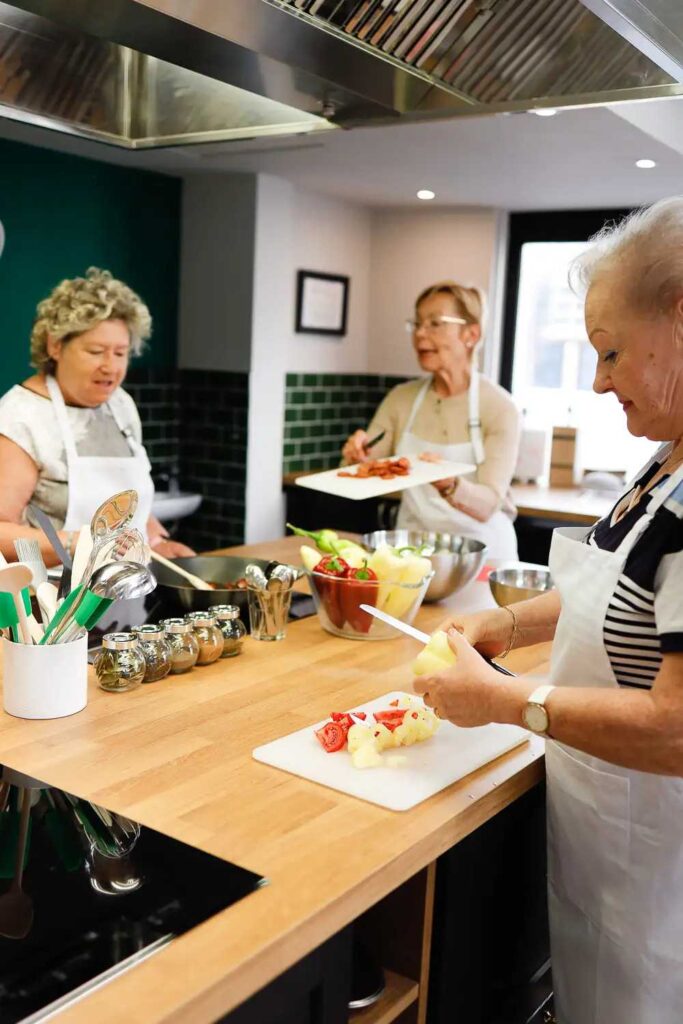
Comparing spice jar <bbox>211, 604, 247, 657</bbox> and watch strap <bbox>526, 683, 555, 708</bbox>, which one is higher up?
watch strap <bbox>526, 683, 555, 708</bbox>

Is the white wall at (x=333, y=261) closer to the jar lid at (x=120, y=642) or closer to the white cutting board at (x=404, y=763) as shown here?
the jar lid at (x=120, y=642)

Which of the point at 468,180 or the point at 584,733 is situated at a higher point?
the point at 468,180

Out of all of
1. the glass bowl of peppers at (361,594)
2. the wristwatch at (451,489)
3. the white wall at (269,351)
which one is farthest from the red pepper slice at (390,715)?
the white wall at (269,351)

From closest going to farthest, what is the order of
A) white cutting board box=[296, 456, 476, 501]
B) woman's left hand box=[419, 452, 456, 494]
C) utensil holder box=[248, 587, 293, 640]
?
utensil holder box=[248, 587, 293, 640], white cutting board box=[296, 456, 476, 501], woman's left hand box=[419, 452, 456, 494]

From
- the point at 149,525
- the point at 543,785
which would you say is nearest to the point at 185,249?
the point at 149,525

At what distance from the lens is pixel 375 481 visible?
8.74 feet

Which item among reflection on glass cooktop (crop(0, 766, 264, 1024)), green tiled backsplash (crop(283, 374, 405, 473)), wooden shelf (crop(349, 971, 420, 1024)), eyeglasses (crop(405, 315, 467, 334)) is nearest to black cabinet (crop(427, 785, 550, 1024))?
wooden shelf (crop(349, 971, 420, 1024))

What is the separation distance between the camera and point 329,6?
158cm

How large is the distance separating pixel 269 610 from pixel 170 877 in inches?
35.8

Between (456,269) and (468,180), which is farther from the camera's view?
(456,269)

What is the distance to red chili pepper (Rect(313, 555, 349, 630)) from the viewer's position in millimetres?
1971

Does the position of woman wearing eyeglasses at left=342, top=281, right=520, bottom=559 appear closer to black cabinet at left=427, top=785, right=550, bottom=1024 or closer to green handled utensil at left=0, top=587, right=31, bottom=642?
black cabinet at left=427, top=785, right=550, bottom=1024

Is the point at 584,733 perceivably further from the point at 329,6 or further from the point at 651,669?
the point at 329,6

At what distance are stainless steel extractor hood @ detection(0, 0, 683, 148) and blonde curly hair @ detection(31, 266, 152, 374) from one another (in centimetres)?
37
